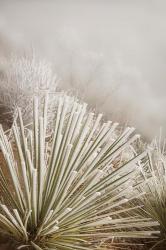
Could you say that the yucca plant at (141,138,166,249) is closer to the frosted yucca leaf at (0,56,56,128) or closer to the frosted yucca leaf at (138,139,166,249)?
the frosted yucca leaf at (138,139,166,249)

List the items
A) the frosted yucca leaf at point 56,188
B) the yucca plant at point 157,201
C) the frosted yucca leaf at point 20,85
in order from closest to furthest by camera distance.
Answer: the frosted yucca leaf at point 56,188 → the yucca plant at point 157,201 → the frosted yucca leaf at point 20,85

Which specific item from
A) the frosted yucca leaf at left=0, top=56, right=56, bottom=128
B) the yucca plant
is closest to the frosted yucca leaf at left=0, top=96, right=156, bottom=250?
the yucca plant

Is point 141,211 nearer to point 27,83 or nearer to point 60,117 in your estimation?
point 60,117

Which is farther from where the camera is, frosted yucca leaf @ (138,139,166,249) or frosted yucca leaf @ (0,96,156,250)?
frosted yucca leaf @ (138,139,166,249)

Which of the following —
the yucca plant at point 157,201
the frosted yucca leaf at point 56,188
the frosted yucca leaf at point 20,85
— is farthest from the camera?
the frosted yucca leaf at point 20,85

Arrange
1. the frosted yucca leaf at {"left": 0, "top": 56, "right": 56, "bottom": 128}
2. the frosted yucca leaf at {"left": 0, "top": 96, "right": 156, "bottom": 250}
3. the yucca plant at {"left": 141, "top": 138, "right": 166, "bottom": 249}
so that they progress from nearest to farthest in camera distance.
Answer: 1. the frosted yucca leaf at {"left": 0, "top": 96, "right": 156, "bottom": 250}
2. the yucca plant at {"left": 141, "top": 138, "right": 166, "bottom": 249}
3. the frosted yucca leaf at {"left": 0, "top": 56, "right": 56, "bottom": 128}

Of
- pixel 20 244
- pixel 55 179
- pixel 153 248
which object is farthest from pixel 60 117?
pixel 153 248

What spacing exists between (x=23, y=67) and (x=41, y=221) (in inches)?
138

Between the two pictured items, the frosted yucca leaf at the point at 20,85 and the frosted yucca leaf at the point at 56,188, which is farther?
the frosted yucca leaf at the point at 20,85

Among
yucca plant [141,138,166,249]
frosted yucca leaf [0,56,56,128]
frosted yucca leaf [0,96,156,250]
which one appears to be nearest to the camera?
frosted yucca leaf [0,96,156,250]

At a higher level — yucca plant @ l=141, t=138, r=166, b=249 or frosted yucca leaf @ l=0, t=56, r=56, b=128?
frosted yucca leaf @ l=0, t=56, r=56, b=128

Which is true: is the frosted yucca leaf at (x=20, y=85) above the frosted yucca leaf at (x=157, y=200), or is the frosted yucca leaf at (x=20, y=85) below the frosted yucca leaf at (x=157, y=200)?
above

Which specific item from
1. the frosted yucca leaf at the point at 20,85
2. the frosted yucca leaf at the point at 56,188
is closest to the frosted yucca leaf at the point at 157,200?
the frosted yucca leaf at the point at 56,188

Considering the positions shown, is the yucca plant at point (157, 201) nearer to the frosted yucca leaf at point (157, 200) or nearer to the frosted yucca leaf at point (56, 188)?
the frosted yucca leaf at point (157, 200)
